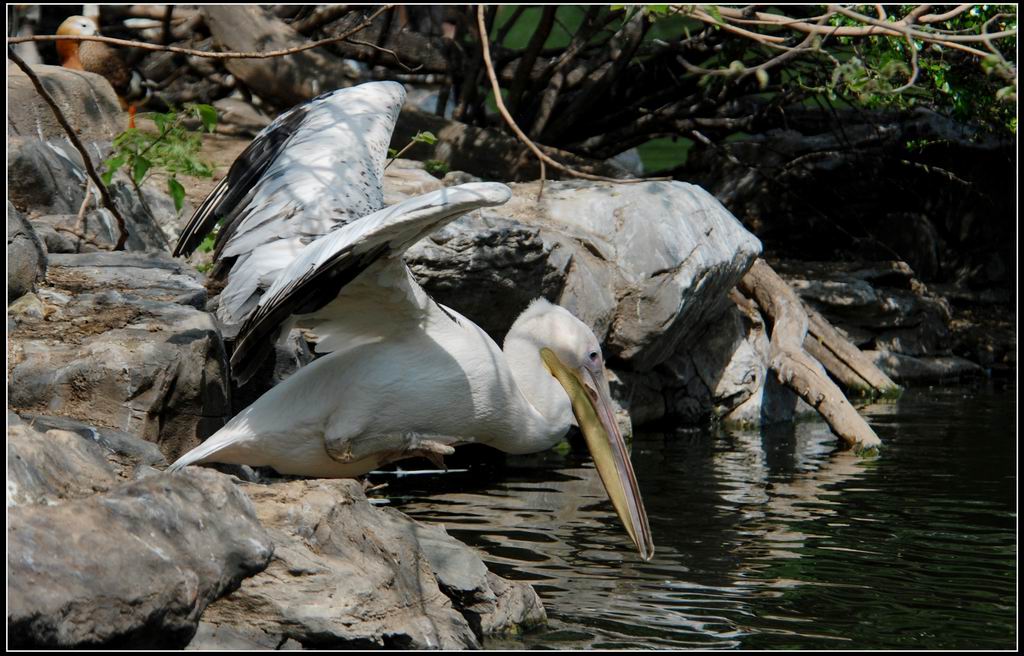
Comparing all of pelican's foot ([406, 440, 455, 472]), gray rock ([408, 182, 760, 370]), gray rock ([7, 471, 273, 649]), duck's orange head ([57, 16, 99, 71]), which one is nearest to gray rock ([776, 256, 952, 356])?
gray rock ([408, 182, 760, 370])

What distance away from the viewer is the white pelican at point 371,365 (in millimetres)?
4449

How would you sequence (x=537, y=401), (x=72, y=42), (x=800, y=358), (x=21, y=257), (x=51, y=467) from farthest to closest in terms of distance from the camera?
(x=72, y=42)
(x=800, y=358)
(x=21, y=257)
(x=537, y=401)
(x=51, y=467)

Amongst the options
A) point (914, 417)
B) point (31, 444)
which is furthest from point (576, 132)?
point (31, 444)

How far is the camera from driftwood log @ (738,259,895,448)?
7859 millimetres

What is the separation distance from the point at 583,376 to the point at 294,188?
1510 millimetres

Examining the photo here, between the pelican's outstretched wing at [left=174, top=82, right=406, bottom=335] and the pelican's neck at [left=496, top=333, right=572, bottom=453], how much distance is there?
37.4 inches

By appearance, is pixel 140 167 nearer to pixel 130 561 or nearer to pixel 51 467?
pixel 51 467

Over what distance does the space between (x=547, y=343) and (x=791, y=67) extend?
5483 millimetres

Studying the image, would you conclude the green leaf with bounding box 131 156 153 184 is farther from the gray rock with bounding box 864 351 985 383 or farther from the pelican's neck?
the gray rock with bounding box 864 351 985 383

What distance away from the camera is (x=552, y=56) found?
11781 millimetres

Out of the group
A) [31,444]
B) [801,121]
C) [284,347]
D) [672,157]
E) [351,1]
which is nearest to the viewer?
[31,444]

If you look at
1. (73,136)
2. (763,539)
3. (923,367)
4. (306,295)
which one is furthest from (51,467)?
(923,367)

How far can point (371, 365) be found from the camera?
4742 millimetres

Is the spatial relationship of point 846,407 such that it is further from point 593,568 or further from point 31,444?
point 31,444
